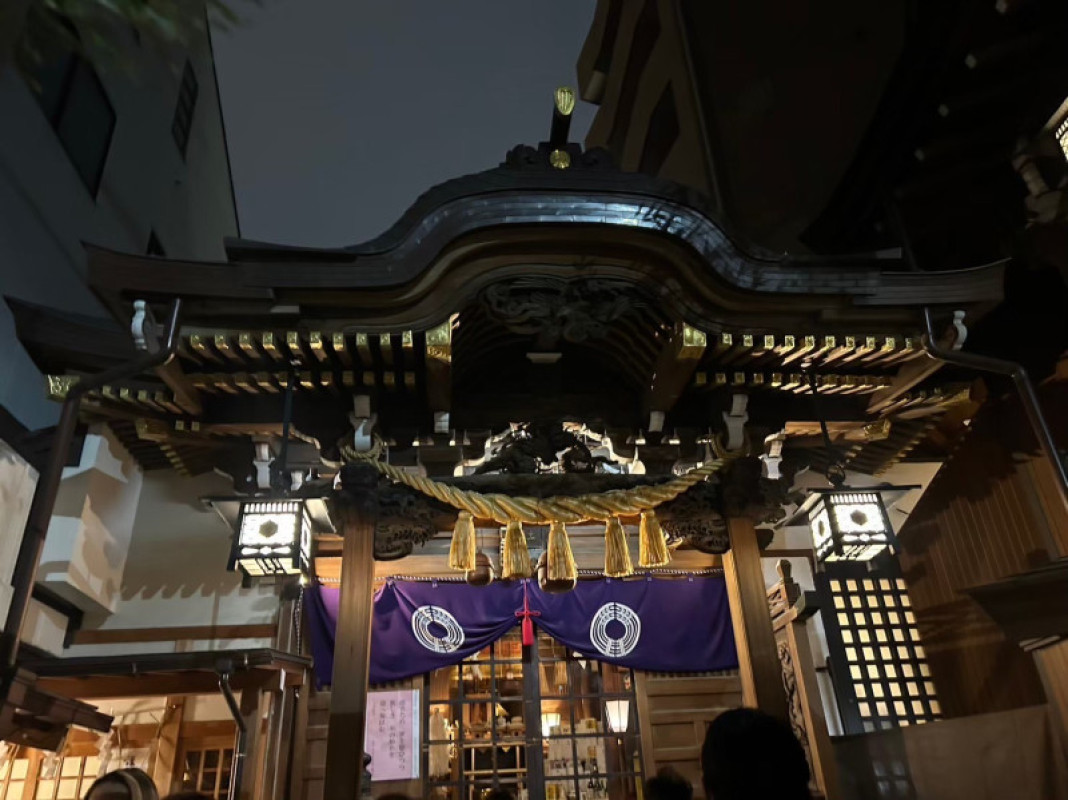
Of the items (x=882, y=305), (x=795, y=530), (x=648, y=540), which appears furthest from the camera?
(x=795, y=530)

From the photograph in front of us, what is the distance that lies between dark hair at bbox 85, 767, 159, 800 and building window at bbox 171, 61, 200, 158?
39.8 feet

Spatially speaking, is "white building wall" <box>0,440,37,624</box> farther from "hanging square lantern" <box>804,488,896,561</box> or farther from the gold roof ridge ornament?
"hanging square lantern" <box>804,488,896,561</box>

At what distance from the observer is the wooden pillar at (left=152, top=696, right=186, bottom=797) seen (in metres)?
9.10

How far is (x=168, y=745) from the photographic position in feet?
30.2

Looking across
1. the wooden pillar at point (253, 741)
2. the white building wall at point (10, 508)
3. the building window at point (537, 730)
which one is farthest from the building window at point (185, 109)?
the building window at point (537, 730)

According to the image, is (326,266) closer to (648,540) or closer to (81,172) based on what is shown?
(648,540)

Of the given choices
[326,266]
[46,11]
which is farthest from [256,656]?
[46,11]

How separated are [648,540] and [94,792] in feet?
16.2

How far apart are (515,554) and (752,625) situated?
7.63 feet

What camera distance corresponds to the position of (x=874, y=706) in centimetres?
881

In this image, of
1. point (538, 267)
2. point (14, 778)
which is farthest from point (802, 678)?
point (14, 778)

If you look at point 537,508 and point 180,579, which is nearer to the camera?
point 537,508

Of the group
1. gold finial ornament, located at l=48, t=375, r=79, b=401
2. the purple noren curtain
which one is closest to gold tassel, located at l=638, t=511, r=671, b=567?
the purple noren curtain

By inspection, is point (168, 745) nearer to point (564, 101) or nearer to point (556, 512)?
point (556, 512)
